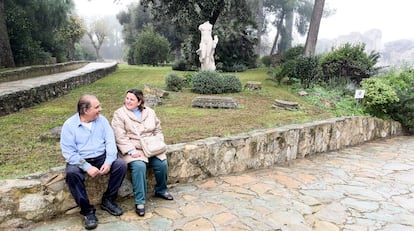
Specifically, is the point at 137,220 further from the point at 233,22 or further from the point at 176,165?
the point at 233,22

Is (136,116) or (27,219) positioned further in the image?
(136,116)

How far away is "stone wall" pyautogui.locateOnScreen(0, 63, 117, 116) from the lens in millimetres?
6599

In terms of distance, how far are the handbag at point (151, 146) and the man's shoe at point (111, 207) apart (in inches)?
22.3

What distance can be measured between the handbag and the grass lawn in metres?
0.92

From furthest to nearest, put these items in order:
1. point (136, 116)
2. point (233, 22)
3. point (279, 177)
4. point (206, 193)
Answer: point (233, 22)
point (279, 177)
point (206, 193)
point (136, 116)

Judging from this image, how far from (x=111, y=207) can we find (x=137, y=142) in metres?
0.68

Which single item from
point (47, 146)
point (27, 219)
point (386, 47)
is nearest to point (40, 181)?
point (27, 219)

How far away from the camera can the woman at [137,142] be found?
3271 mm

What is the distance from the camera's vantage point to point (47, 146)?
13.9 ft

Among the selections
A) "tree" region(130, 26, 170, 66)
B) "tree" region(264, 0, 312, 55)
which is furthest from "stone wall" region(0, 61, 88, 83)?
"tree" region(264, 0, 312, 55)

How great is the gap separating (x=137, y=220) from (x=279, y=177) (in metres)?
2.24

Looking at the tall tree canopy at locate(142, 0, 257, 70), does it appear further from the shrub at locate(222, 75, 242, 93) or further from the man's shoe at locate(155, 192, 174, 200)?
the man's shoe at locate(155, 192, 174, 200)

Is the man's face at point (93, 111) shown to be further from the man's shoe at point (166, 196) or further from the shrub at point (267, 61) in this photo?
the shrub at point (267, 61)

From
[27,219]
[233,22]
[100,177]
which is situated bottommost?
[27,219]
